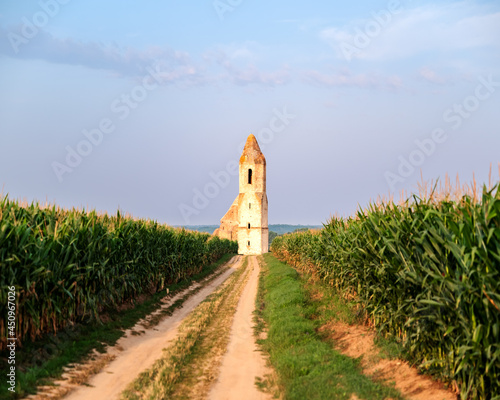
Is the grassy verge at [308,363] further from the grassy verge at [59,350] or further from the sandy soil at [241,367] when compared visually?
the grassy verge at [59,350]

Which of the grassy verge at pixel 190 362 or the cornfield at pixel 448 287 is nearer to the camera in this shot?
the cornfield at pixel 448 287

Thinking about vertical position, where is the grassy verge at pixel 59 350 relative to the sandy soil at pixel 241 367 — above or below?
above

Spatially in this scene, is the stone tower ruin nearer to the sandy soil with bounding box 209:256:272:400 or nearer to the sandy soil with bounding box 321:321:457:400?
the sandy soil with bounding box 209:256:272:400

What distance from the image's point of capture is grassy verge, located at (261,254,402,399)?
7921 mm

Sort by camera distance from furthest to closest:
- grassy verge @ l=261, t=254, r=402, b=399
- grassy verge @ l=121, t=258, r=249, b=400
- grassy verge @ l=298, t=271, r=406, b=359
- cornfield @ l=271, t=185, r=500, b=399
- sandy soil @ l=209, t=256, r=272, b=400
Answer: grassy verge @ l=298, t=271, r=406, b=359 < sandy soil @ l=209, t=256, r=272, b=400 < grassy verge @ l=121, t=258, r=249, b=400 < grassy verge @ l=261, t=254, r=402, b=399 < cornfield @ l=271, t=185, r=500, b=399

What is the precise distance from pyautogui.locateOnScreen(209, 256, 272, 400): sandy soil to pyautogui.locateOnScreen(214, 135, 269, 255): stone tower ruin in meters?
60.8

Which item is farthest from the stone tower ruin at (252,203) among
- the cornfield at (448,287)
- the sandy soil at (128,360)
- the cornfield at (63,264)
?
the cornfield at (448,287)

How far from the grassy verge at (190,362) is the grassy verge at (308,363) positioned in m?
1.57

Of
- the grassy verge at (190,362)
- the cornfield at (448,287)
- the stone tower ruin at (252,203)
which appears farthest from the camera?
the stone tower ruin at (252,203)

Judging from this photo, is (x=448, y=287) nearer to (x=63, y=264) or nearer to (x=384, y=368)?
(x=384, y=368)

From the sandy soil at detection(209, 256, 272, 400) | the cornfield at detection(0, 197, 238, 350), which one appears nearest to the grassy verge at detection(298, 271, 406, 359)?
the sandy soil at detection(209, 256, 272, 400)

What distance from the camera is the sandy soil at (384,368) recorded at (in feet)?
24.3

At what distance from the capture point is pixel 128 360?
10164 millimetres

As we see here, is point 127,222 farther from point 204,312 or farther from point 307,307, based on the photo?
point 307,307
